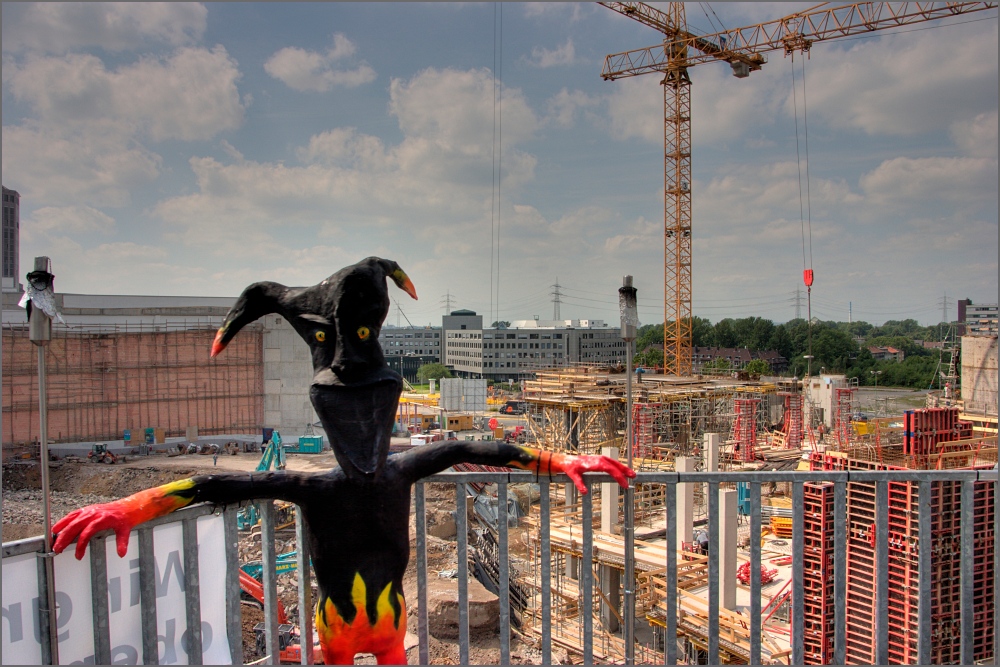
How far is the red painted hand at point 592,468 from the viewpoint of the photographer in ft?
10.4

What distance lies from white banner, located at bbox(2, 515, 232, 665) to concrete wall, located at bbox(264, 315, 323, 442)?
31.7 meters

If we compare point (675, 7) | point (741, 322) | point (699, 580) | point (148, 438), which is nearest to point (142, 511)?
point (699, 580)

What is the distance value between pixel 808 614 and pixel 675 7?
37963mm

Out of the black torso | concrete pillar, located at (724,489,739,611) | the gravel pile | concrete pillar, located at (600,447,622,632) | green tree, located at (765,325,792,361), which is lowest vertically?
the gravel pile

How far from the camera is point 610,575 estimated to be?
12.9 metres

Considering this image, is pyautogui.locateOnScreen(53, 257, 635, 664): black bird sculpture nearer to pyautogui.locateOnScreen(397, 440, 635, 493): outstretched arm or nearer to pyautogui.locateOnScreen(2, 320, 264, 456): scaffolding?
pyautogui.locateOnScreen(397, 440, 635, 493): outstretched arm

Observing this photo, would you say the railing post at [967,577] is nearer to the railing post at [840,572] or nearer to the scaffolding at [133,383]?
the railing post at [840,572]

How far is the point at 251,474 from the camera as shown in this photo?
3.16 metres

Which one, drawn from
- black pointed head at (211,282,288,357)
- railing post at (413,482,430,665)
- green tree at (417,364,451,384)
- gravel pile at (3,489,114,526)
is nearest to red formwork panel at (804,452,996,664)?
railing post at (413,482,430,665)

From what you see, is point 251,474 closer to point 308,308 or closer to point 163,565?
point 163,565

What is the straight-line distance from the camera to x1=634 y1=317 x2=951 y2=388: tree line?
51.7 metres

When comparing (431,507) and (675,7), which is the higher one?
(675,7)

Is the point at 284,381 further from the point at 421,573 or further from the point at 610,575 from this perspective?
the point at 421,573

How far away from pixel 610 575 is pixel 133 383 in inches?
1083
